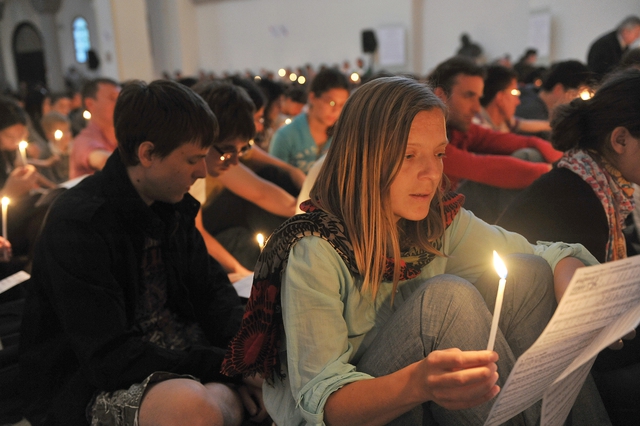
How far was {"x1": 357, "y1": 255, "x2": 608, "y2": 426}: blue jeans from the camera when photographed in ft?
3.49

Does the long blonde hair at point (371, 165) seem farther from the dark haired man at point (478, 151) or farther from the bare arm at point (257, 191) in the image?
the bare arm at point (257, 191)

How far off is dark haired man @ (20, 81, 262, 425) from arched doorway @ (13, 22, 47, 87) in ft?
59.8

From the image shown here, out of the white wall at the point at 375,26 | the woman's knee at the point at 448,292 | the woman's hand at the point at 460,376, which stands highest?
the white wall at the point at 375,26

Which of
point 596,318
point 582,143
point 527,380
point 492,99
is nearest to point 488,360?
point 527,380

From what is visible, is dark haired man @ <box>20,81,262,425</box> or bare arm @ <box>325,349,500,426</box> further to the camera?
dark haired man @ <box>20,81,262,425</box>

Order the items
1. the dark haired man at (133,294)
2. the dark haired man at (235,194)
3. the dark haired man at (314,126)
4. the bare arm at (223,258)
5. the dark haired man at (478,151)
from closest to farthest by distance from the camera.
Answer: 1. the dark haired man at (133,294)
2. the dark haired man at (235,194)
3. the bare arm at (223,258)
4. the dark haired man at (478,151)
5. the dark haired man at (314,126)

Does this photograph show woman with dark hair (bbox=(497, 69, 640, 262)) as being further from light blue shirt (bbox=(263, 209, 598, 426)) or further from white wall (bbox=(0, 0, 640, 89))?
white wall (bbox=(0, 0, 640, 89))

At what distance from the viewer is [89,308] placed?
4.33ft

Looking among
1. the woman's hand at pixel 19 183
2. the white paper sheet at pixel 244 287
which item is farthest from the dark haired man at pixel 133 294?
the woman's hand at pixel 19 183

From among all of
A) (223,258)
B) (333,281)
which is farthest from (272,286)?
(223,258)

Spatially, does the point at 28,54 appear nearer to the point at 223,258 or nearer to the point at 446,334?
the point at 223,258

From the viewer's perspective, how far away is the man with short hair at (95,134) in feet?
10.5

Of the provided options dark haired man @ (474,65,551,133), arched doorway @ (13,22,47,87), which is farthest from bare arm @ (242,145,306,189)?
arched doorway @ (13,22,47,87)

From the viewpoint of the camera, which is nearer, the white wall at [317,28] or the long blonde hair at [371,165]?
the long blonde hair at [371,165]
